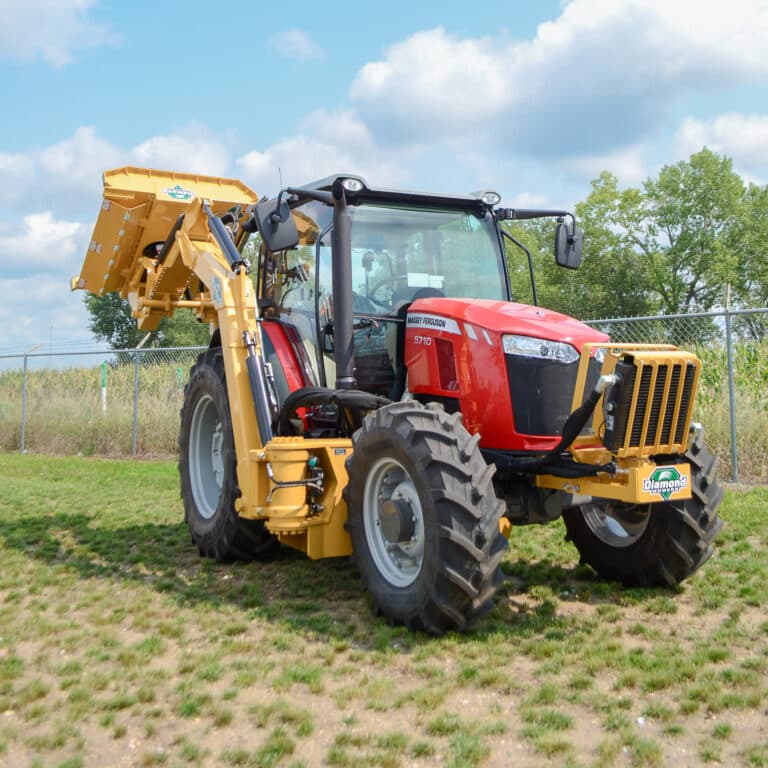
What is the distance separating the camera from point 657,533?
5.70m

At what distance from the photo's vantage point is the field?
144 inches

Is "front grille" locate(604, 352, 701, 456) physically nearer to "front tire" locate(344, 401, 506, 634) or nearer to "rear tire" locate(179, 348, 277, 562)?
"front tire" locate(344, 401, 506, 634)

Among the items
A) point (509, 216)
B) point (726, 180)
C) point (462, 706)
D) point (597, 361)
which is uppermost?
point (726, 180)

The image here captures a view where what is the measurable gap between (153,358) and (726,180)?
38.6 meters

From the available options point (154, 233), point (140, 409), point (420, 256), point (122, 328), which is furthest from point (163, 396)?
point (122, 328)

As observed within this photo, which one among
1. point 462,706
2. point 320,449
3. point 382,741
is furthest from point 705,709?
point 320,449

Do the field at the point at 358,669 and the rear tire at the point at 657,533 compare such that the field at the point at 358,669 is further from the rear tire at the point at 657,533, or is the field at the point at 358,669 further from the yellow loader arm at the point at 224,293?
the yellow loader arm at the point at 224,293

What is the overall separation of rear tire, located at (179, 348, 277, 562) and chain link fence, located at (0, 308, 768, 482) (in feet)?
17.1

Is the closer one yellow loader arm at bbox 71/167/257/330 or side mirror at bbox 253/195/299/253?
side mirror at bbox 253/195/299/253

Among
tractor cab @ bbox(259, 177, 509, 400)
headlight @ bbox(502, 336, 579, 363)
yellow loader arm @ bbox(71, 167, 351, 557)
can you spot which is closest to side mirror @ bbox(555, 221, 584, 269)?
tractor cab @ bbox(259, 177, 509, 400)

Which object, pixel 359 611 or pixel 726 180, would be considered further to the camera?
pixel 726 180

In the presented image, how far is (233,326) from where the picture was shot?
6387 mm

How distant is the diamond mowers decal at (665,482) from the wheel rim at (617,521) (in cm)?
69

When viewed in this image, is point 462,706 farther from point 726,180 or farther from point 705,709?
point 726,180
